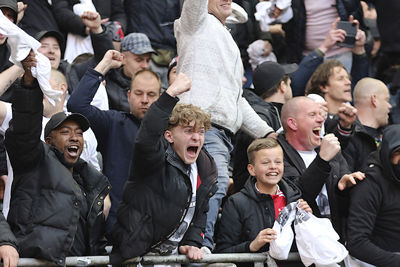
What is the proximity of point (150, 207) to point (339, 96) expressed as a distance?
352 centimetres

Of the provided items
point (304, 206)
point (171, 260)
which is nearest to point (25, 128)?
point (171, 260)

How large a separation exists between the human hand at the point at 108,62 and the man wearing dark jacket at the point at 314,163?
5.31 ft

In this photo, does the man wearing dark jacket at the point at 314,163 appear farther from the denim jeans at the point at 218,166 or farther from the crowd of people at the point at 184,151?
the denim jeans at the point at 218,166

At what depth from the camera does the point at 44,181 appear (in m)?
5.65

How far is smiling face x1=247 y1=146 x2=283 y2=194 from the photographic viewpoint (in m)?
6.53

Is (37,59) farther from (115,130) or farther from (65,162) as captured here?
(115,130)

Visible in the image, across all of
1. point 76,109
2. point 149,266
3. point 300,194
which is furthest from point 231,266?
point 76,109

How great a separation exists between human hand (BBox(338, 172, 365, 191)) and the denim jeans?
0.94m

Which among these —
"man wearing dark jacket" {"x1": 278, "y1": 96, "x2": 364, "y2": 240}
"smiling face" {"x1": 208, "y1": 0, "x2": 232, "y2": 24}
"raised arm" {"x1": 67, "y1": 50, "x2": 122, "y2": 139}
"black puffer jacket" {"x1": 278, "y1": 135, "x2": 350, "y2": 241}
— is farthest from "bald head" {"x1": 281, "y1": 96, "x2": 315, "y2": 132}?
"raised arm" {"x1": 67, "y1": 50, "x2": 122, "y2": 139}

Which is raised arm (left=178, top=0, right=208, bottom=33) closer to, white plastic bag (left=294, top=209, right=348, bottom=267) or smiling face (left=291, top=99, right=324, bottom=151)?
smiling face (left=291, top=99, right=324, bottom=151)

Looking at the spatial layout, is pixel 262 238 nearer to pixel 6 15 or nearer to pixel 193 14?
pixel 193 14

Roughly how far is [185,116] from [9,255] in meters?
1.64

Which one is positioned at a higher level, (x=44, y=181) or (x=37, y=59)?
(x=37, y=59)

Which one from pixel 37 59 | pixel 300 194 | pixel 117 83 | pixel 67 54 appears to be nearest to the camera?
pixel 37 59
